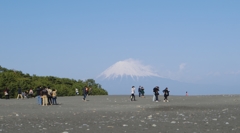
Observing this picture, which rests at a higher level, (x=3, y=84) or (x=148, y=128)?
(x=3, y=84)

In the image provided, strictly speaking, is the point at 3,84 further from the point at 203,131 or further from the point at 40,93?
the point at 203,131

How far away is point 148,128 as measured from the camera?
64.6 ft

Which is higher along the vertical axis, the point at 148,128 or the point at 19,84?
the point at 19,84

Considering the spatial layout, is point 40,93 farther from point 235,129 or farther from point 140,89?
point 235,129

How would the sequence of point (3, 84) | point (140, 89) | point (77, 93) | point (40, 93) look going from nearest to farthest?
point (40, 93) < point (140, 89) < point (3, 84) < point (77, 93)

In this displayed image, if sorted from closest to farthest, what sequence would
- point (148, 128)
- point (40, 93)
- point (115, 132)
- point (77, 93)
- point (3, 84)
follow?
point (115, 132) → point (148, 128) → point (40, 93) → point (3, 84) → point (77, 93)

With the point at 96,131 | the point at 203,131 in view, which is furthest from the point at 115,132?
the point at 203,131

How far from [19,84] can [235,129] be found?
67.3 m

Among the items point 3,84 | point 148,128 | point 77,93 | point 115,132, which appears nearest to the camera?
point 115,132

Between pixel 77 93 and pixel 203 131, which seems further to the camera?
pixel 77 93

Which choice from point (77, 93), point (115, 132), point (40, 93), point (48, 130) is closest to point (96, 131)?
point (115, 132)

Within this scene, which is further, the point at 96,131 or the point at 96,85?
the point at 96,85

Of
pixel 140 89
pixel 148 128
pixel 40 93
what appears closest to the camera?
pixel 148 128

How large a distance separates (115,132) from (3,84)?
66.3m
